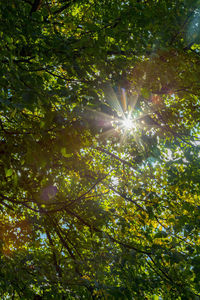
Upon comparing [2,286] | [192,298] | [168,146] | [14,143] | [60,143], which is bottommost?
[192,298]

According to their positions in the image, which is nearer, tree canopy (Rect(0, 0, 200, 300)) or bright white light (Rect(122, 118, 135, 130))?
tree canopy (Rect(0, 0, 200, 300))

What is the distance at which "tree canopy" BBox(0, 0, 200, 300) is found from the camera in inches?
111

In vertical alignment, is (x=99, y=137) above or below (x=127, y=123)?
below

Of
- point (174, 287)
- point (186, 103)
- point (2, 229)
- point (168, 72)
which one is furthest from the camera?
point (186, 103)

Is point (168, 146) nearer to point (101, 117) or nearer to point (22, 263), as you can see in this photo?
point (101, 117)

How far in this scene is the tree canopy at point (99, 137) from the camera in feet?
9.27

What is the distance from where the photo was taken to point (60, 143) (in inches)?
97.0

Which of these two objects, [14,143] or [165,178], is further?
[165,178]

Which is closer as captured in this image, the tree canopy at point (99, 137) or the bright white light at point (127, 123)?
the tree canopy at point (99, 137)

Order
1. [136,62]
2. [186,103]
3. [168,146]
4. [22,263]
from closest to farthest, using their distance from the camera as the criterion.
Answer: [22,263] < [136,62] < [186,103] < [168,146]

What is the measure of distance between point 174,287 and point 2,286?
2921 millimetres

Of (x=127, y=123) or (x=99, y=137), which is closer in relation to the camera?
(x=99, y=137)

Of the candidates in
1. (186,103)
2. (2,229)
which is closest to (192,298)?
(2,229)

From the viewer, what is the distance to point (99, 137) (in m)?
4.59
